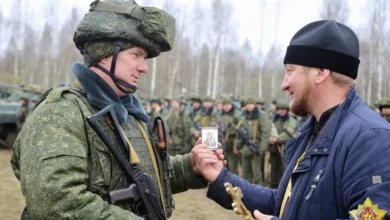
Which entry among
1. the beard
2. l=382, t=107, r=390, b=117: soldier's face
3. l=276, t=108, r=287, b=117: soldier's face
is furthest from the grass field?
the beard

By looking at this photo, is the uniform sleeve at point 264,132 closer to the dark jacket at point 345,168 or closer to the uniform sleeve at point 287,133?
the uniform sleeve at point 287,133

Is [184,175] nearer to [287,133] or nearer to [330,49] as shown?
[330,49]

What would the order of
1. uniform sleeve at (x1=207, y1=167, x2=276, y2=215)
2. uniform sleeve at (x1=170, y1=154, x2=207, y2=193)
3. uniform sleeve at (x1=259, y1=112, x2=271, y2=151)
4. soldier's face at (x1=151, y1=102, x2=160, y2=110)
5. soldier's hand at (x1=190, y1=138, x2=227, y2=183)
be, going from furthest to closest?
soldier's face at (x1=151, y1=102, x2=160, y2=110)
uniform sleeve at (x1=259, y1=112, x2=271, y2=151)
uniform sleeve at (x1=170, y1=154, x2=207, y2=193)
soldier's hand at (x1=190, y1=138, x2=227, y2=183)
uniform sleeve at (x1=207, y1=167, x2=276, y2=215)

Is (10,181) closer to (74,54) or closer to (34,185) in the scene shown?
(34,185)

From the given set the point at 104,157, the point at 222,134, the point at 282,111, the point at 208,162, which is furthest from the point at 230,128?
the point at 104,157

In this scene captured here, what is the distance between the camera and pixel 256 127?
934 centimetres

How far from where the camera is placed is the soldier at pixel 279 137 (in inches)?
343

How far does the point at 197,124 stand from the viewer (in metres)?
10.8

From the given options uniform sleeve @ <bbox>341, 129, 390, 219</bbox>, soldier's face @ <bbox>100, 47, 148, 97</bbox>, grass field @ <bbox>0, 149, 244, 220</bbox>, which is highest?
soldier's face @ <bbox>100, 47, 148, 97</bbox>

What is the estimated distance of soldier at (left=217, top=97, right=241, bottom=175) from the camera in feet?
32.1

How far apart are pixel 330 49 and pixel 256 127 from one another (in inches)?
286

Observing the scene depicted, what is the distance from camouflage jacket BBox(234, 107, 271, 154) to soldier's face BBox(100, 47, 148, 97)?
6796 millimetres

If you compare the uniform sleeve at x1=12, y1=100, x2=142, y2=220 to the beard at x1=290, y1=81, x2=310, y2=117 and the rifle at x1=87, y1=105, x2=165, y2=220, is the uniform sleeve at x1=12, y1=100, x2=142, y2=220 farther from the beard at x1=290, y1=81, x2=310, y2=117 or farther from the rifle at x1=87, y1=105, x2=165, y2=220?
the beard at x1=290, y1=81, x2=310, y2=117

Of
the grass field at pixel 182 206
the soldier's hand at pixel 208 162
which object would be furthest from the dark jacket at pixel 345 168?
the grass field at pixel 182 206
